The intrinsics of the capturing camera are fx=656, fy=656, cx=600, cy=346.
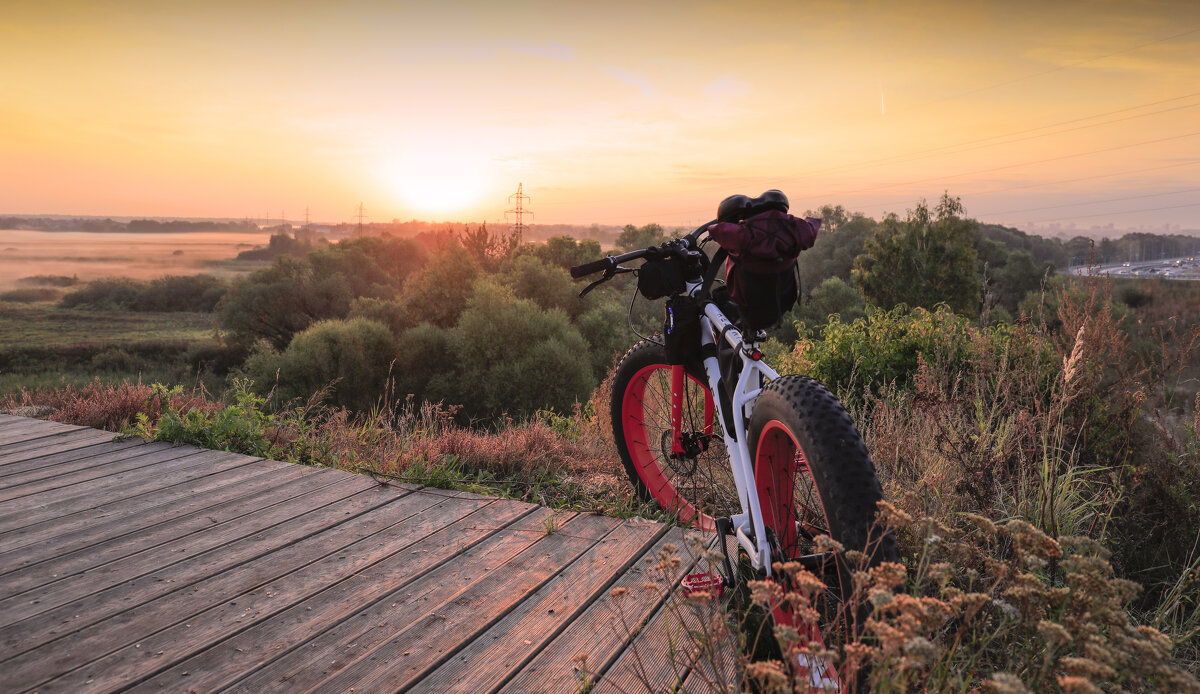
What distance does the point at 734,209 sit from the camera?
212 centimetres

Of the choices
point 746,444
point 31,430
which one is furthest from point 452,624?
point 31,430

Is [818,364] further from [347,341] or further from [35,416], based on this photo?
[347,341]

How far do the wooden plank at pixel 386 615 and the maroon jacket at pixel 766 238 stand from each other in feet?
4.82

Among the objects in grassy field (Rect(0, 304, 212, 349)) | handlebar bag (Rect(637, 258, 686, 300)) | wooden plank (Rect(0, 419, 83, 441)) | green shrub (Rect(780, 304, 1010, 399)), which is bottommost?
grassy field (Rect(0, 304, 212, 349))

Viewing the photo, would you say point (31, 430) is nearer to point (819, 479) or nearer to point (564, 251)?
point (819, 479)

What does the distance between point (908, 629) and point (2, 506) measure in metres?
3.82

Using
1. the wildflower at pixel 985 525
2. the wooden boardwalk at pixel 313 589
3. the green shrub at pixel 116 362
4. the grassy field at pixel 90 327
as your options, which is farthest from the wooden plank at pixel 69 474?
the grassy field at pixel 90 327

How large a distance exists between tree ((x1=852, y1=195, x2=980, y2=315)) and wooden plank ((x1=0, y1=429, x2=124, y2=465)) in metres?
30.2

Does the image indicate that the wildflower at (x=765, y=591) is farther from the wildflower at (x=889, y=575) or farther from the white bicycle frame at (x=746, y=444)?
the white bicycle frame at (x=746, y=444)

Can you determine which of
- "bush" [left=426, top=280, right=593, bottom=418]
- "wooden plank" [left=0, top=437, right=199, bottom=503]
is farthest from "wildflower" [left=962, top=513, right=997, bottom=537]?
"bush" [left=426, top=280, right=593, bottom=418]

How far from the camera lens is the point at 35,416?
16.1 ft

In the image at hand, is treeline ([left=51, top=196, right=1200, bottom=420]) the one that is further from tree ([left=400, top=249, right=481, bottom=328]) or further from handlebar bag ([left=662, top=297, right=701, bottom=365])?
handlebar bag ([left=662, top=297, right=701, bottom=365])

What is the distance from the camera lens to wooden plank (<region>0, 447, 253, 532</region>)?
294cm

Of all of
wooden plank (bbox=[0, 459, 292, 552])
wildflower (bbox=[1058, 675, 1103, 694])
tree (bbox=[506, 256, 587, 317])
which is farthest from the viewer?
tree (bbox=[506, 256, 587, 317])
